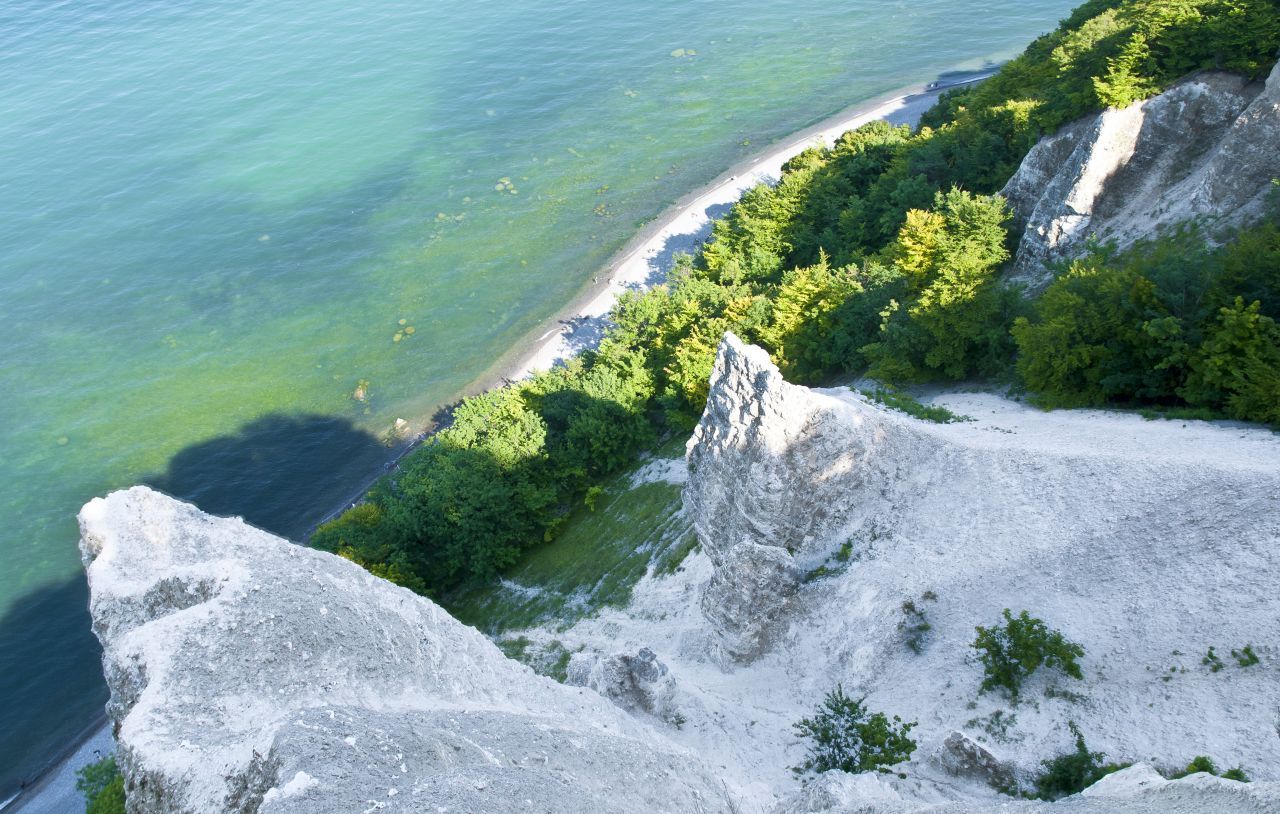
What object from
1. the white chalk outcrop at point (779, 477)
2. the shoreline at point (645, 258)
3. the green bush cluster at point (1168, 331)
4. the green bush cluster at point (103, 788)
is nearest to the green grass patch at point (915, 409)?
the white chalk outcrop at point (779, 477)

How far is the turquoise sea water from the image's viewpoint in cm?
6506

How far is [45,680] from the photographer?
52125 mm

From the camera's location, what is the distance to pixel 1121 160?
145 ft

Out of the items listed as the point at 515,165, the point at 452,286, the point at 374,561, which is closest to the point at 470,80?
the point at 515,165

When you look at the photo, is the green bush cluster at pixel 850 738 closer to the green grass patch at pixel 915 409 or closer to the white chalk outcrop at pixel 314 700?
the white chalk outcrop at pixel 314 700

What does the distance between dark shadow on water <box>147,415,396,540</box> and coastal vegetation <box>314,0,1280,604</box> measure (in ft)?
21.7

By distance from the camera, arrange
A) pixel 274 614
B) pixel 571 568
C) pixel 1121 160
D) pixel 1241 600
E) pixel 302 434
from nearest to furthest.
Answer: pixel 274 614 < pixel 1241 600 < pixel 1121 160 < pixel 571 568 < pixel 302 434

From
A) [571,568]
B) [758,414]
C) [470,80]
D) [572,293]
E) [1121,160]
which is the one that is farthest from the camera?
[470,80]

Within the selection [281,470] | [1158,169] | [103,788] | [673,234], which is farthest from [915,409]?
[281,470]

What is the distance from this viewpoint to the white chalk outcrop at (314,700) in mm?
17141

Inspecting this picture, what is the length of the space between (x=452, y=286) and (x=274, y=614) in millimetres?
59956

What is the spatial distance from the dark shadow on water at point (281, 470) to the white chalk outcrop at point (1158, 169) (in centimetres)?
4574

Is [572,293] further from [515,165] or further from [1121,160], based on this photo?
[1121,160]

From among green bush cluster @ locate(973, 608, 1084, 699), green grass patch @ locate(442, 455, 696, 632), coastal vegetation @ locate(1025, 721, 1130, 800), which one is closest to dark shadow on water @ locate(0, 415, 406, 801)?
green grass patch @ locate(442, 455, 696, 632)
